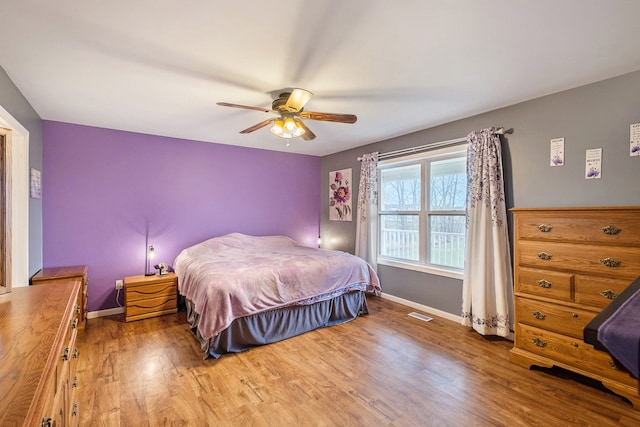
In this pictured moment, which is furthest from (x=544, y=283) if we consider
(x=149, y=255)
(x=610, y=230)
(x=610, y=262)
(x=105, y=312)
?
(x=105, y=312)

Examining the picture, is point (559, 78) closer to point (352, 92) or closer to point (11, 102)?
point (352, 92)

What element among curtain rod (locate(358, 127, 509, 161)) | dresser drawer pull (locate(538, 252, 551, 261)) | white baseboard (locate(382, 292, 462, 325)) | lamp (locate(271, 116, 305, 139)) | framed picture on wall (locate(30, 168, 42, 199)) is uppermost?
curtain rod (locate(358, 127, 509, 161))

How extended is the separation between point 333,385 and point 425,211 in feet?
8.21

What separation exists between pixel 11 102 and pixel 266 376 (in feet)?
9.77

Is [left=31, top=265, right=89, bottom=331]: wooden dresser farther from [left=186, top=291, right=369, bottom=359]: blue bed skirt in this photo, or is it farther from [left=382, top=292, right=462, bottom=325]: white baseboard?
[left=382, top=292, right=462, bottom=325]: white baseboard

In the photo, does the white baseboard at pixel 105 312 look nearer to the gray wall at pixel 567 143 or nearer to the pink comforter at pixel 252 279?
the pink comforter at pixel 252 279

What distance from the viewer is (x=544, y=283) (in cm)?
234

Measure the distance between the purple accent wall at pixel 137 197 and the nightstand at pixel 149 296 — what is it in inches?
18.9

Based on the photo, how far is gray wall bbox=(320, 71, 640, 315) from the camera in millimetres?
2293

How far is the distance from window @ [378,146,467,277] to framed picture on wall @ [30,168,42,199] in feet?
13.5

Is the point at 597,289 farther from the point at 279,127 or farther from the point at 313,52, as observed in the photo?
the point at 279,127

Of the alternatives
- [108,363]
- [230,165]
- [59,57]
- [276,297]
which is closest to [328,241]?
[230,165]

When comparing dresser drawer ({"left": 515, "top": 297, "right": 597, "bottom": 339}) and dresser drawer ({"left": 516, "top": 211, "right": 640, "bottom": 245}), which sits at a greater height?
dresser drawer ({"left": 516, "top": 211, "right": 640, "bottom": 245})

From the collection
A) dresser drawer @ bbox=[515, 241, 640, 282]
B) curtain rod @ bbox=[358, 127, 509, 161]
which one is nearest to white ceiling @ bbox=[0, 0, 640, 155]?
curtain rod @ bbox=[358, 127, 509, 161]
